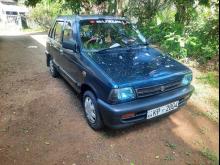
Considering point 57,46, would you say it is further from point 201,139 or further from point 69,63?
point 201,139

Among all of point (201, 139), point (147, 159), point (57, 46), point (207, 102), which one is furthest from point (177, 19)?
point (147, 159)

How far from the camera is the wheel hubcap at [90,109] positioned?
3946 mm

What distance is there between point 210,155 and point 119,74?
1.81 metres

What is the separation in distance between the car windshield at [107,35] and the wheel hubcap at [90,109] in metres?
0.94

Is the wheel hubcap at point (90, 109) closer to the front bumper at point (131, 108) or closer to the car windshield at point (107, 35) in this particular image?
the front bumper at point (131, 108)

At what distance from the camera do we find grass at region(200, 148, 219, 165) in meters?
3.41

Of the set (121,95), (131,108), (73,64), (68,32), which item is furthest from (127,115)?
(68,32)

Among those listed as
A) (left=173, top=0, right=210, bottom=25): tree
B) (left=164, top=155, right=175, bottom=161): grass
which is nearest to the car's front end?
(left=164, top=155, right=175, bottom=161): grass

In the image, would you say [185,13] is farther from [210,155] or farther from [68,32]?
[210,155]

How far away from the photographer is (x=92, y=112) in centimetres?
398

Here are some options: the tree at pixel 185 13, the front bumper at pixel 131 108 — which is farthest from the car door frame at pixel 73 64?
the tree at pixel 185 13

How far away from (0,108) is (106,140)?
2.53 meters

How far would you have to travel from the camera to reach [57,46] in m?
5.59

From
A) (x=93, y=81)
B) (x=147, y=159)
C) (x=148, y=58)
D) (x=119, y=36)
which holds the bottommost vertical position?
(x=147, y=159)
